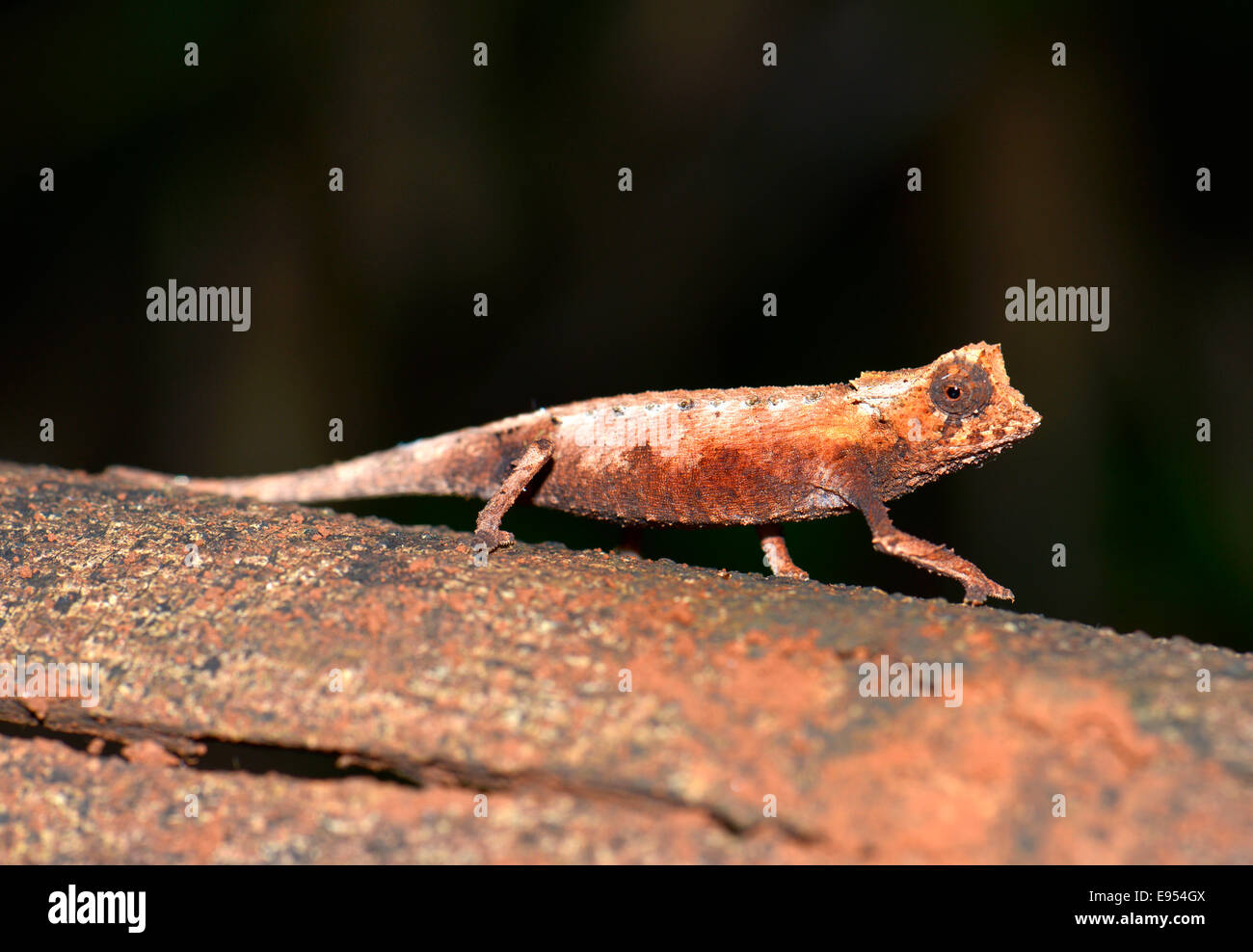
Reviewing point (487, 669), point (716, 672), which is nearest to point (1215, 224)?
point (716, 672)

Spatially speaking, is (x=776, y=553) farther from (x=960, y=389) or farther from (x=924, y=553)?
(x=960, y=389)

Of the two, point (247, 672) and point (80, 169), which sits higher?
point (80, 169)

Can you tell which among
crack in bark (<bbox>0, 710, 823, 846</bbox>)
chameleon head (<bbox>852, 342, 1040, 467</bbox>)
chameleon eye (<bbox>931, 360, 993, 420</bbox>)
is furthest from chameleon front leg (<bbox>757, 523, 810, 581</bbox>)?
crack in bark (<bbox>0, 710, 823, 846</bbox>)

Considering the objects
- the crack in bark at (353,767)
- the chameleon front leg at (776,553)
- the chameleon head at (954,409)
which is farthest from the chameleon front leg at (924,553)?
the crack in bark at (353,767)

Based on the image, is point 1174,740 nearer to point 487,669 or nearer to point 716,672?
point 716,672

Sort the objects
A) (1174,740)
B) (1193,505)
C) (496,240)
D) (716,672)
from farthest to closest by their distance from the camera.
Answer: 1. (496,240)
2. (1193,505)
3. (716,672)
4. (1174,740)

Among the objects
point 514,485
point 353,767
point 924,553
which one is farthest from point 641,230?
point 353,767
